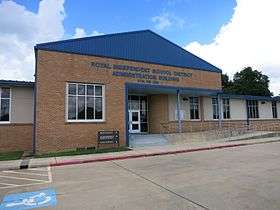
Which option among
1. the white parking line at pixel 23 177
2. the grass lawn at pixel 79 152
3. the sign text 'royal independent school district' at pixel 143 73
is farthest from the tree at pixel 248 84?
the white parking line at pixel 23 177

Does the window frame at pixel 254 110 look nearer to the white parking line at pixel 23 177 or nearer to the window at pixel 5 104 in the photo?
the window at pixel 5 104

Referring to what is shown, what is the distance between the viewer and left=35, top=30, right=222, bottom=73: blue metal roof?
64.7ft

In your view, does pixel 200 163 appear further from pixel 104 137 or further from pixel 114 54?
pixel 114 54

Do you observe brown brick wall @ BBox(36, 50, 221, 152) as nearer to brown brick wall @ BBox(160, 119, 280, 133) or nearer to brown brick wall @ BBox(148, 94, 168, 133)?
brown brick wall @ BBox(148, 94, 168, 133)

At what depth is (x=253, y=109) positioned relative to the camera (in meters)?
31.2

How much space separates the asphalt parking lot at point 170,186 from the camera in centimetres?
662

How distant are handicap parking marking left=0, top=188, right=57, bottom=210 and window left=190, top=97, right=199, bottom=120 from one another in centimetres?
1932

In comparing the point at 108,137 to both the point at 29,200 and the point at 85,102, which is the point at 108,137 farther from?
the point at 29,200

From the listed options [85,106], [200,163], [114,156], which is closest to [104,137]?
[85,106]

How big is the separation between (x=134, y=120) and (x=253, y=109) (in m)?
13.6

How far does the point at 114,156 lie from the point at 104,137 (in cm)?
384

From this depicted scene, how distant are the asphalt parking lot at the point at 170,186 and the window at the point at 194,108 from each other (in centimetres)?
1366

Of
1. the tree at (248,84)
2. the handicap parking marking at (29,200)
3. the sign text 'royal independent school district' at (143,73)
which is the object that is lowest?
the handicap parking marking at (29,200)

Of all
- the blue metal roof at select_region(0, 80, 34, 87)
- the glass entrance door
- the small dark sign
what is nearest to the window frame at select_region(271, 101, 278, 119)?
the glass entrance door
